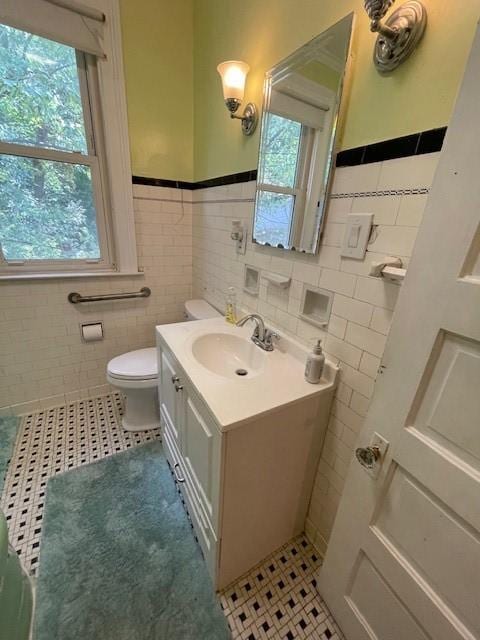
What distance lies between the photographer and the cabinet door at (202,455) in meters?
0.91

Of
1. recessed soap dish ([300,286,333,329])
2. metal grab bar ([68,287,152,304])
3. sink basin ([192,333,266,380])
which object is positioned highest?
recessed soap dish ([300,286,333,329])

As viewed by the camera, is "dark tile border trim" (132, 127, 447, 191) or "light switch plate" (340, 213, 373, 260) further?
"light switch plate" (340, 213, 373, 260)

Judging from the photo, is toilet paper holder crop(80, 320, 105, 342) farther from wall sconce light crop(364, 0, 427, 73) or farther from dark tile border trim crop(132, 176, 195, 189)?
wall sconce light crop(364, 0, 427, 73)

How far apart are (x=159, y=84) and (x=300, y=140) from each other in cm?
131

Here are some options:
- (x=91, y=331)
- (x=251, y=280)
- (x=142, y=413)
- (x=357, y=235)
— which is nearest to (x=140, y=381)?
(x=142, y=413)

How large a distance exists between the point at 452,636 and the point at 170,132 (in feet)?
8.66

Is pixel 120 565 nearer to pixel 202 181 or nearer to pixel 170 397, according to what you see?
pixel 170 397

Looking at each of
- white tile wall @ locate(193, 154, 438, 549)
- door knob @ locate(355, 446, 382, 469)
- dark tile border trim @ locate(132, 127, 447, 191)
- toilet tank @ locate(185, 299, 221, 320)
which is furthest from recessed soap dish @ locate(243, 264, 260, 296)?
door knob @ locate(355, 446, 382, 469)

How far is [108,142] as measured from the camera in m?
1.72

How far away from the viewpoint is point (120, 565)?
3.78 feet

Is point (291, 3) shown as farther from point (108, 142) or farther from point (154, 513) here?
point (154, 513)

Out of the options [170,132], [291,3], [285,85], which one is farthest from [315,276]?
[170,132]

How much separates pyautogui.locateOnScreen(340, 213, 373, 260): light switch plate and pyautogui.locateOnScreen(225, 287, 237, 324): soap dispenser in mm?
799

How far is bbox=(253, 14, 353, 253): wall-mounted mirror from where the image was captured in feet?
3.02
